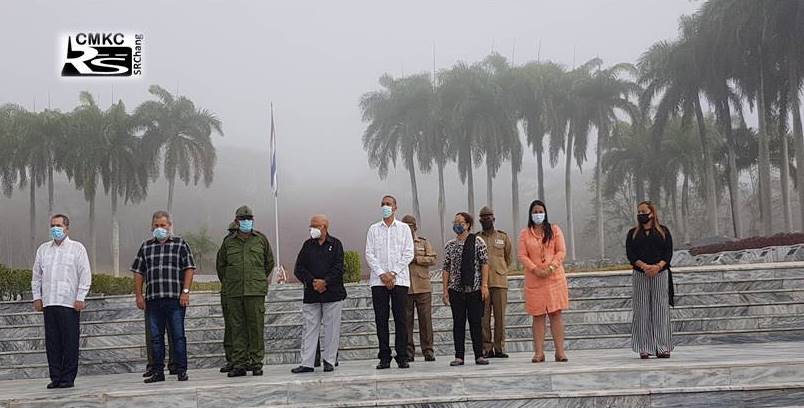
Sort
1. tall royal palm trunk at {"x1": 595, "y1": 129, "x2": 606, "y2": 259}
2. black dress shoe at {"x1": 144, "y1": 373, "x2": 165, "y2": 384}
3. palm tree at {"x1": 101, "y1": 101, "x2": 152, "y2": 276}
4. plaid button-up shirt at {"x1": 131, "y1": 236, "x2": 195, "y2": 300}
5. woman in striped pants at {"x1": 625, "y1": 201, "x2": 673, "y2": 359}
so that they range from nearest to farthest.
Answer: black dress shoe at {"x1": 144, "y1": 373, "x2": 165, "y2": 384}
plaid button-up shirt at {"x1": 131, "y1": 236, "x2": 195, "y2": 300}
woman in striped pants at {"x1": 625, "y1": 201, "x2": 673, "y2": 359}
palm tree at {"x1": 101, "y1": 101, "x2": 152, "y2": 276}
tall royal palm trunk at {"x1": 595, "y1": 129, "x2": 606, "y2": 259}

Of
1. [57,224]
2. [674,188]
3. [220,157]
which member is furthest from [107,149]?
[220,157]

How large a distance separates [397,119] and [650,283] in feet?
108

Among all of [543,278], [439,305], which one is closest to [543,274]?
[543,278]

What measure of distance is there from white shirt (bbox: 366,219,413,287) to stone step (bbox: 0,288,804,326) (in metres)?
2.90

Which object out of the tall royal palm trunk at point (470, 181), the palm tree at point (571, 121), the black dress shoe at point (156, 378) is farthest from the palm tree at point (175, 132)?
the black dress shoe at point (156, 378)

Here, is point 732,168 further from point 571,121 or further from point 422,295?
point 422,295

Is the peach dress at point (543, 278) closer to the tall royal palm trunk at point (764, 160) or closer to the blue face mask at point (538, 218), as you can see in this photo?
the blue face mask at point (538, 218)

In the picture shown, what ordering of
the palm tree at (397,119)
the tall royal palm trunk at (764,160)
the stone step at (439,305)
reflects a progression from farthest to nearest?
the palm tree at (397,119)
the tall royal palm trunk at (764,160)
the stone step at (439,305)

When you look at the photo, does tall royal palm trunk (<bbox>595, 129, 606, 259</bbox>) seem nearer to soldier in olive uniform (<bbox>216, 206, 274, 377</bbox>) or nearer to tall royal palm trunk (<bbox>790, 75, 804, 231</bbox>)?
tall royal palm trunk (<bbox>790, 75, 804, 231</bbox>)

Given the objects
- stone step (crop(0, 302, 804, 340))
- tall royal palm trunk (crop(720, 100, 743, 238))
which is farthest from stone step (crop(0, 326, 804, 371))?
tall royal palm trunk (crop(720, 100, 743, 238))

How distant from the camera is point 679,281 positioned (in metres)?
10.6

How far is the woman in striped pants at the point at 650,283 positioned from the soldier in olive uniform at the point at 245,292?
343 centimetres

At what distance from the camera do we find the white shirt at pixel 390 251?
728 centimetres

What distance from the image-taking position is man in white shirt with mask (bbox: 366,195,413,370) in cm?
725
